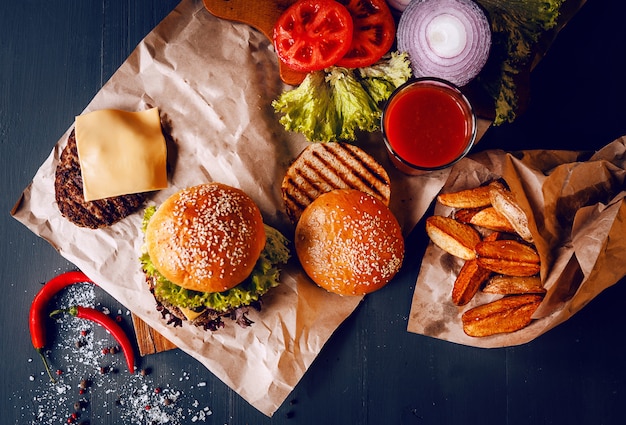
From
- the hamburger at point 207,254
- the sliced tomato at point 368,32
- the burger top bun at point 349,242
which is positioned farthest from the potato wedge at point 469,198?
the hamburger at point 207,254

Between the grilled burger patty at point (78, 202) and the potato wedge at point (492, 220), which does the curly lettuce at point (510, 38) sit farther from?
the grilled burger patty at point (78, 202)

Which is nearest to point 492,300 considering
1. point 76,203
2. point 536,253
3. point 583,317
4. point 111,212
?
point 536,253

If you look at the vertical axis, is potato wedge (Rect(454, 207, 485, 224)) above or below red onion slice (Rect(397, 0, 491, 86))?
below

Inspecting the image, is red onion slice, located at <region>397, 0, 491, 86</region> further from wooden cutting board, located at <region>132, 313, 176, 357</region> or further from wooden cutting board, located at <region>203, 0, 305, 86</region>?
wooden cutting board, located at <region>132, 313, 176, 357</region>

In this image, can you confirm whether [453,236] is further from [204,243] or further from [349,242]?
[204,243]

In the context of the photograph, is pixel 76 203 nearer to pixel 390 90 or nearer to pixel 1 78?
pixel 1 78

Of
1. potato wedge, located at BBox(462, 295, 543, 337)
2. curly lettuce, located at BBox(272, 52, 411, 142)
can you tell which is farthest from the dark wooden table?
curly lettuce, located at BBox(272, 52, 411, 142)
